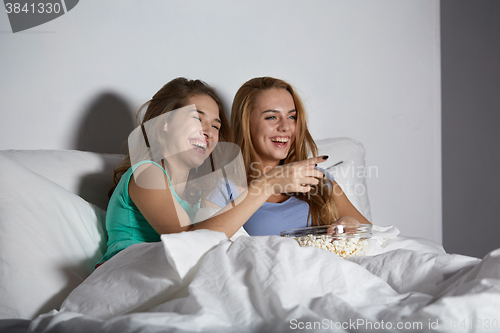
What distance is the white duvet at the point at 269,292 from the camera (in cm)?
49

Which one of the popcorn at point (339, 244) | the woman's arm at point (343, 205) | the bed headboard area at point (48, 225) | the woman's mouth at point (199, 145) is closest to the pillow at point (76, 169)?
the bed headboard area at point (48, 225)

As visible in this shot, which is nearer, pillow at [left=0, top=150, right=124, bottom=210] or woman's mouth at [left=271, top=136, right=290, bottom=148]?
pillow at [left=0, top=150, right=124, bottom=210]

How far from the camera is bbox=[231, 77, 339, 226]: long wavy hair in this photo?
136 cm

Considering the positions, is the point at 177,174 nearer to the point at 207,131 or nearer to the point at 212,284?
the point at 207,131

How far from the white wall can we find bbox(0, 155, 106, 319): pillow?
44 centimetres

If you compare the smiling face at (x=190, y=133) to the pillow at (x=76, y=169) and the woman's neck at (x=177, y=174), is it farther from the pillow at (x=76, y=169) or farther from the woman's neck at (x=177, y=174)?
the pillow at (x=76, y=169)

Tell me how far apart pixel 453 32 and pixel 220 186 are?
178 cm

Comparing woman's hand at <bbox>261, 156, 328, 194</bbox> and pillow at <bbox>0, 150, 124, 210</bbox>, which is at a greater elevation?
pillow at <bbox>0, 150, 124, 210</bbox>

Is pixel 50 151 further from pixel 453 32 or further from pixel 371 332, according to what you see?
pixel 453 32

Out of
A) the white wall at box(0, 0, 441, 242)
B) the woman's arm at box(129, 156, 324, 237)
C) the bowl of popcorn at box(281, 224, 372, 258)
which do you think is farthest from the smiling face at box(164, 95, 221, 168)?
the bowl of popcorn at box(281, 224, 372, 258)

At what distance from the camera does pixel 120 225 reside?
0.99 metres

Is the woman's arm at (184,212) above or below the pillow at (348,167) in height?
above

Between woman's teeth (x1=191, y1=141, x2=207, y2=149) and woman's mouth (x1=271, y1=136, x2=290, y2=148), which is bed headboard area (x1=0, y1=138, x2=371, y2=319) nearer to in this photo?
woman's teeth (x1=191, y1=141, x2=207, y2=149)

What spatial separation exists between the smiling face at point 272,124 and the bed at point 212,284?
2.18ft
